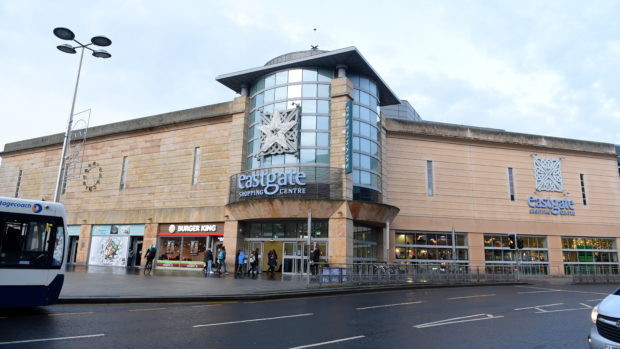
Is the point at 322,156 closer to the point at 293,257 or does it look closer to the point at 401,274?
the point at 293,257

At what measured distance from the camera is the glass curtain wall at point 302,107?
1007 inches

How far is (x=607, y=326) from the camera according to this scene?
5.57 m

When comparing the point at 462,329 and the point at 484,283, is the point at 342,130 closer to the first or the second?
the point at 484,283

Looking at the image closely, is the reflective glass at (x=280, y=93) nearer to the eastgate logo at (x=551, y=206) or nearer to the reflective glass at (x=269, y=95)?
the reflective glass at (x=269, y=95)

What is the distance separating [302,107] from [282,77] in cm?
271

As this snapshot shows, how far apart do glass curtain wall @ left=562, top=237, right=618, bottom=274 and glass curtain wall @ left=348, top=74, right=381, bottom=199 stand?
18015 mm

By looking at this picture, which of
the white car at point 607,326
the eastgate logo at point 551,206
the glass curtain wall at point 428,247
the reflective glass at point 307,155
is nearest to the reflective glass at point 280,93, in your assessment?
the reflective glass at point 307,155

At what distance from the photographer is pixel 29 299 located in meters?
9.41

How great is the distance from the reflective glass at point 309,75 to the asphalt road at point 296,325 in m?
17.3

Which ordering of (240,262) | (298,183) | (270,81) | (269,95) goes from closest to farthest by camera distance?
(298,183), (240,262), (269,95), (270,81)

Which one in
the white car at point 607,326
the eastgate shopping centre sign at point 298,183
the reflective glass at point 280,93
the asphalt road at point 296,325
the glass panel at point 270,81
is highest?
the glass panel at point 270,81

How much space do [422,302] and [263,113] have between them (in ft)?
57.1

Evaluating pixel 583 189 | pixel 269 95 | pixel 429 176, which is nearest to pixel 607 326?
pixel 269 95

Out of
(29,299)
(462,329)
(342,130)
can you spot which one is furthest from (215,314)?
(342,130)
